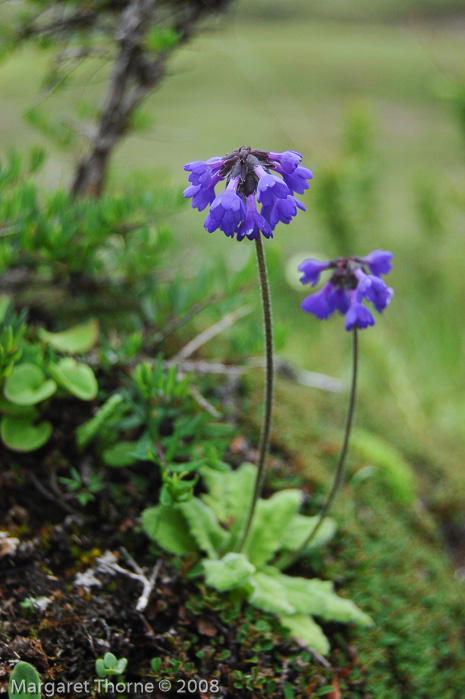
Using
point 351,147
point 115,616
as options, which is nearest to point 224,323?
point 115,616

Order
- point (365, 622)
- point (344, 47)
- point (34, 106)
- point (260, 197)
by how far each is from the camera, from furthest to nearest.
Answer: point (344, 47) < point (34, 106) < point (365, 622) < point (260, 197)

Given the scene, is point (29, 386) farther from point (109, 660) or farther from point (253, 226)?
point (253, 226)

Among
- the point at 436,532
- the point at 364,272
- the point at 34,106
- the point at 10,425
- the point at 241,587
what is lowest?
the point at 436,532

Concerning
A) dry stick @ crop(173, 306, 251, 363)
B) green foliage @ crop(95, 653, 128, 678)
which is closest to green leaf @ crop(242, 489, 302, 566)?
green foliage @ crop(95, 653, 128, 678)

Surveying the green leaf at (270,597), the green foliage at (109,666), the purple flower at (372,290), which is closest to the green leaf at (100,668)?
the green foliage at (109,666)

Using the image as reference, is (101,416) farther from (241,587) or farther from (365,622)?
(365,622)

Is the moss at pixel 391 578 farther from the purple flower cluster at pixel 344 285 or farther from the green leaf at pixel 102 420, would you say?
the purple flower cluster at pixel 344 285

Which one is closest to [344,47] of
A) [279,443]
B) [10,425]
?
[279,443]
